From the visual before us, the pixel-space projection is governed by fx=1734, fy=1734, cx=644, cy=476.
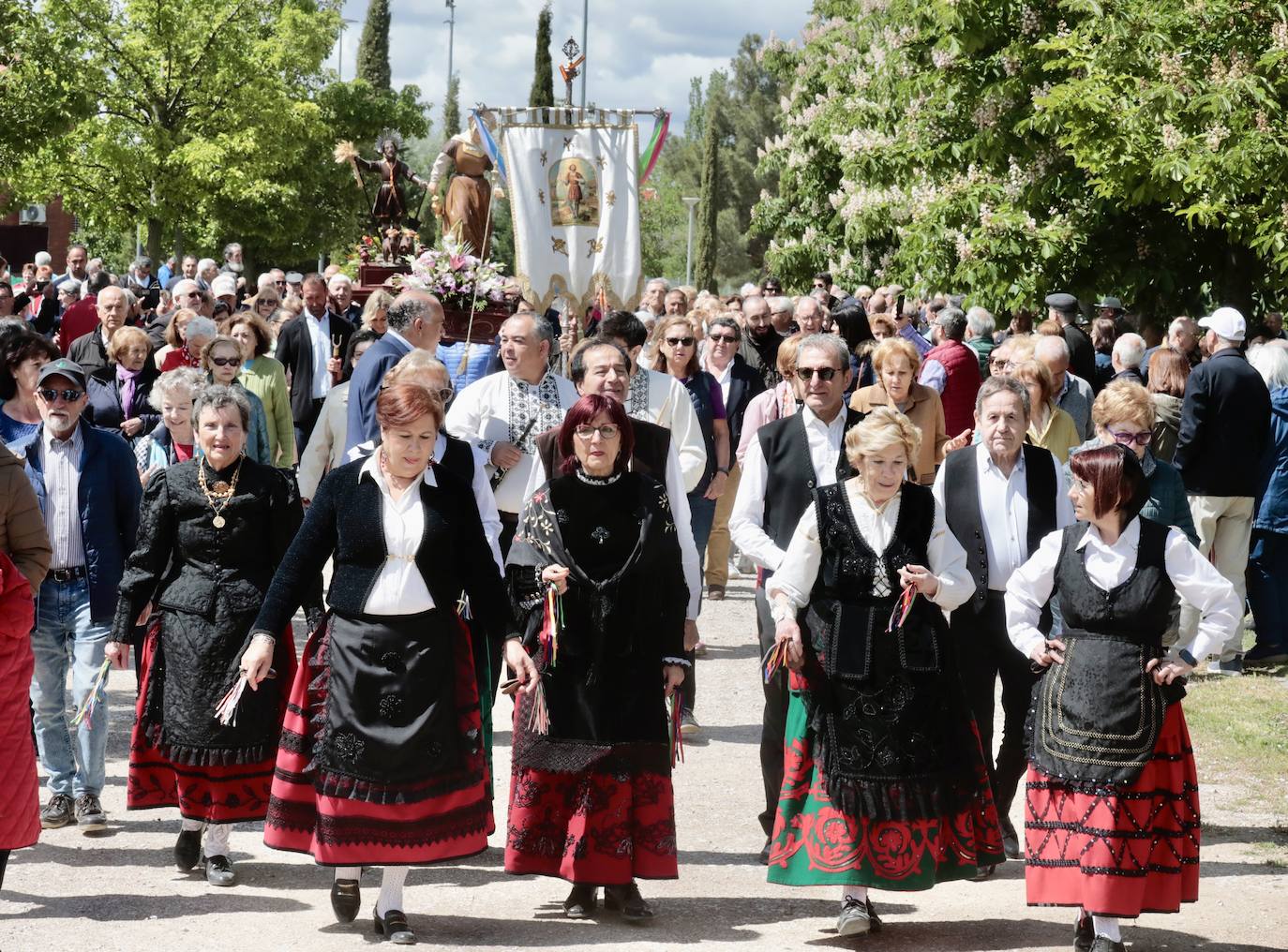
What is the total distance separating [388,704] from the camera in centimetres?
592

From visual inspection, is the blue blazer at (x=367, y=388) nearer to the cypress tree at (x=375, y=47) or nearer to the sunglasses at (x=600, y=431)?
the sunglasses at (x=600, y=431)

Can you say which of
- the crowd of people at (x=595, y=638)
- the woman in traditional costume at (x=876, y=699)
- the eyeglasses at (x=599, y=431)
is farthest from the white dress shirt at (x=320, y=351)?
the woman in traditional costume at (x=876, y=699)

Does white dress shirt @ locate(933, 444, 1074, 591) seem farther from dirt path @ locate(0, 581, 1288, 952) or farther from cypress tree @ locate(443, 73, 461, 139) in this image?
cypress tree @ locate(443, 73, 461, 139)

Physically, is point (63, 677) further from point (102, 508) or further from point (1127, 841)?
point (1127, 841)

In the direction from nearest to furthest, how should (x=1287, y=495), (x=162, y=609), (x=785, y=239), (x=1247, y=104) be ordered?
1. (x=162, y=609)
2. (x=1287, y=495)
3. (x=1247, y=104)
4. (x=785, y=239)

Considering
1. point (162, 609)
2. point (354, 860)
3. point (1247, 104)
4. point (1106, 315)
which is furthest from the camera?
point (1106, 315)

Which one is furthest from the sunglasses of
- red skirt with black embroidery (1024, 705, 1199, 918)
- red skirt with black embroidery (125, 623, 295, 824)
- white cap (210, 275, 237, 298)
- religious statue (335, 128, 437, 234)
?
religious statue (335, 128, 437, 234)

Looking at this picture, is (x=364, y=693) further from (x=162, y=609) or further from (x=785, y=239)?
(x=785, y=239)

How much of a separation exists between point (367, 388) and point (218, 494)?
75.1 inches

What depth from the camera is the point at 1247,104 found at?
41.2 feet

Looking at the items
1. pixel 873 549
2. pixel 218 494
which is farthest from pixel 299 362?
pixel 873 549

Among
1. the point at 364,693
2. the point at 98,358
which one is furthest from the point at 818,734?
the point at 98,358

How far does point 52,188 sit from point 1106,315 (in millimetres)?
29384

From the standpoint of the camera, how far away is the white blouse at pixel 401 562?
19.5 feet
